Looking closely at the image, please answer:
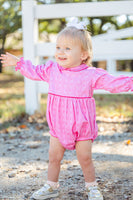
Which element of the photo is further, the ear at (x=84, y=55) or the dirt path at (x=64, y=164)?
the dirt path at (x=64, y=164)

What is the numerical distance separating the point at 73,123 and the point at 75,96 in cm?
18

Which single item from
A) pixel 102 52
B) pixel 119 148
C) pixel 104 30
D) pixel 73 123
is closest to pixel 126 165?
pixel 119 148

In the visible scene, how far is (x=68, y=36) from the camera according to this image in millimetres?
2111

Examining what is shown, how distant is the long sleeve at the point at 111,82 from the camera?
205 cm

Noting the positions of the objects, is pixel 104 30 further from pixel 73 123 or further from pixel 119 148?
pixel 73 123

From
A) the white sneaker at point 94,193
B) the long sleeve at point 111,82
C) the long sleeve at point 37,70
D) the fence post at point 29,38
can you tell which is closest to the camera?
the long sleeve at point 111,82

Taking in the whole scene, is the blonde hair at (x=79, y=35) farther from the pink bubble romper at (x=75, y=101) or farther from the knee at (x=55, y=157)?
the knee at (x=55, y=157)

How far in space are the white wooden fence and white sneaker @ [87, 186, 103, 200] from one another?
106 inches

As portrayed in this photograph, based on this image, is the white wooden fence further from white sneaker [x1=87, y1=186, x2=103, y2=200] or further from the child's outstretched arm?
white sneaker [x1=87, y1=186, x2=103, y2=200]

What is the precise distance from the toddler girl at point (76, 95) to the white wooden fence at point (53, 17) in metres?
2.51

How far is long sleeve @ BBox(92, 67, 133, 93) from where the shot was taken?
205 cm

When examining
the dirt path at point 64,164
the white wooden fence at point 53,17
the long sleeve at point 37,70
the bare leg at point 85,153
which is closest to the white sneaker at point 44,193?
the dirt path at point 64,164

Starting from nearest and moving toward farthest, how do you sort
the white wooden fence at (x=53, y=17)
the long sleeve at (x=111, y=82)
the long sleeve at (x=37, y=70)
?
the long sleeve at (x=111, y=82), the long sleeve at (x=37, y=70), the white wooden fence at (x=53, y=17)

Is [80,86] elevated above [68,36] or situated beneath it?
situated beneath
